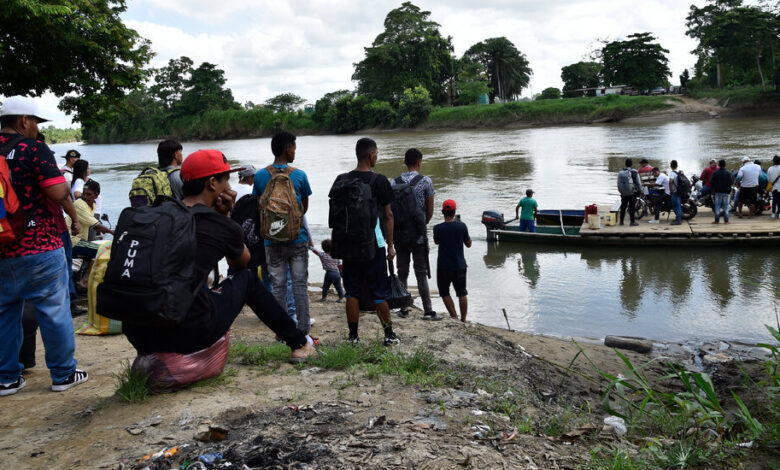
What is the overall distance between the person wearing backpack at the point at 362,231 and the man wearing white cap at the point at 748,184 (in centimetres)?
1272

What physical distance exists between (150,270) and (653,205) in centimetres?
1546

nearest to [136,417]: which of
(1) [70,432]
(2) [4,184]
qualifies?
(1) [70,432]

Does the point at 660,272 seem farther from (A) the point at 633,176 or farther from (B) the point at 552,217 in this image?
(B) the point at 552,217

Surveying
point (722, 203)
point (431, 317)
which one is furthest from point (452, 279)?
point (722, 203)

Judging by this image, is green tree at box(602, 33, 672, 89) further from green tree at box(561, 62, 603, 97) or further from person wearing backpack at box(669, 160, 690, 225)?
person wearing backpack at box(669, 160, 690, 225)

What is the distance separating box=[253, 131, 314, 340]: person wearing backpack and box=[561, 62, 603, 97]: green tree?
74223 millimetres

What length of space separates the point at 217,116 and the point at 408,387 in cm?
9113

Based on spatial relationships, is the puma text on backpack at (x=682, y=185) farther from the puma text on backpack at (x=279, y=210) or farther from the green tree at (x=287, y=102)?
the green tree at (x=287, y=102)

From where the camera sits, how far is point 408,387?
3.93 meters

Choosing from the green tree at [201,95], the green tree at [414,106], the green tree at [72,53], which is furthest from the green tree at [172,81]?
the green tree at [72,53]

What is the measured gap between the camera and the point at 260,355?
450 centimetres

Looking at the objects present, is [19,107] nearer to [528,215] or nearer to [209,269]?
[209,269]

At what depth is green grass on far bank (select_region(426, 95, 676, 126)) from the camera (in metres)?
57.3

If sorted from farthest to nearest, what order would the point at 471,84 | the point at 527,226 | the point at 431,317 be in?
the point at 471,84, the point at 527,226, the point at 431,317
